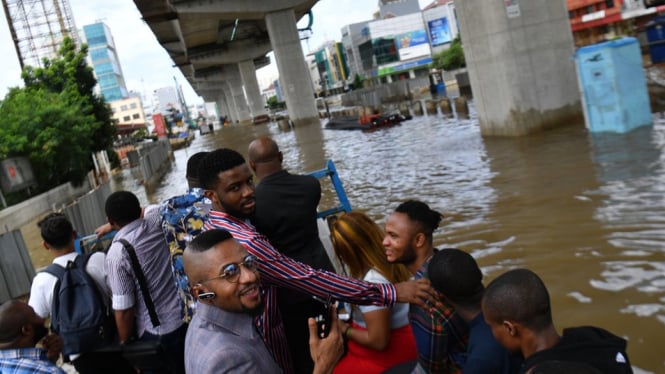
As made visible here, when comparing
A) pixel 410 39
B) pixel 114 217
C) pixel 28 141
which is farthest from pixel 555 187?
pixel 410 39

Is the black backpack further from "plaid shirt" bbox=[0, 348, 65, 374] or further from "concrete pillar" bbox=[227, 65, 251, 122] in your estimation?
"concrete pillar" bbox=[227, 65, 251, 122]

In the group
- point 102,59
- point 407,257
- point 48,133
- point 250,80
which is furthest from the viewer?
point 102,59

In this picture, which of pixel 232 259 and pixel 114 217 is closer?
pixel 232 259

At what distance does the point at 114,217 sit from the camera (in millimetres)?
3879

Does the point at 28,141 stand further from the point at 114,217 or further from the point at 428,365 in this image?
the point at 428,365

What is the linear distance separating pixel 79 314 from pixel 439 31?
369 feet

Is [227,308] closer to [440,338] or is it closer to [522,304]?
[440,338]

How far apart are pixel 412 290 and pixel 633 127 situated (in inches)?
452

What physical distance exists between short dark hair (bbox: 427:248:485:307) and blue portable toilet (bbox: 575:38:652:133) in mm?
11158

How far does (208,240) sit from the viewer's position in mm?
2410

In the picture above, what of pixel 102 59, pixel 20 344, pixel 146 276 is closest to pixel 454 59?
pixel 146 276

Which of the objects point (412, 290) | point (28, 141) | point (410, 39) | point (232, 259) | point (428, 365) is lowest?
point (428, 365)

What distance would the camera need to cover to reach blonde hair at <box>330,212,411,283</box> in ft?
10.2

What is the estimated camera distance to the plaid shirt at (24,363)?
2.85 m
